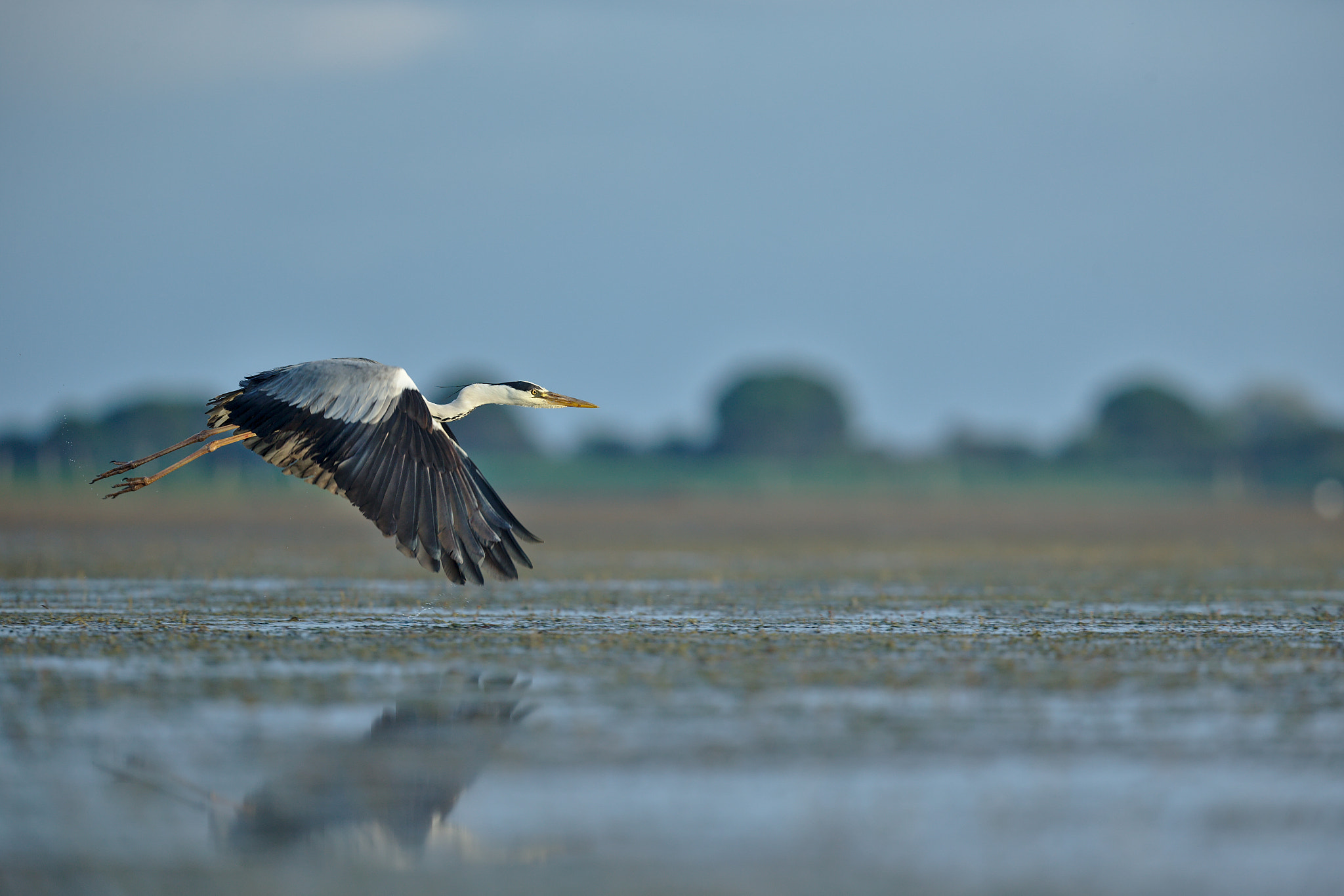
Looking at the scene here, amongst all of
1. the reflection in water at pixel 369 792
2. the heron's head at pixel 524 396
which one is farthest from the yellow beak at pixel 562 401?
the reflection in water at pixel 369 792

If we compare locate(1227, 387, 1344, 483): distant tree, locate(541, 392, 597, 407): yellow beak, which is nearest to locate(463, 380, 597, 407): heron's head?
locate(541, 392, 597, 407): yellow beak

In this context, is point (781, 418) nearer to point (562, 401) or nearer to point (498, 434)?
point (498, 434)

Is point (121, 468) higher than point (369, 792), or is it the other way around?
point (121, 468)

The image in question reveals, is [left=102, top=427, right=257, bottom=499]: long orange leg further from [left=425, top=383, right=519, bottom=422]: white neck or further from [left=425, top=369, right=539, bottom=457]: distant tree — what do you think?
[left=425, top=369, right=539, bottom=457]: distant tree

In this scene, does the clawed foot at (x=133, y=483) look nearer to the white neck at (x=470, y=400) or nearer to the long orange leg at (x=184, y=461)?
the long orange leg at (x=184, y=461)

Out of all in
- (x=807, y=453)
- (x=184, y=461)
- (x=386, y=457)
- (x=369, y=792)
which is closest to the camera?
(x=369, y=792)

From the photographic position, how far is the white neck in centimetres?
1181

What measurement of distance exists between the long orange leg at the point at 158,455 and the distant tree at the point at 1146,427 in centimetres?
4967

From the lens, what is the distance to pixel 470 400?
39.8 ft

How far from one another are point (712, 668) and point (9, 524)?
972 inches

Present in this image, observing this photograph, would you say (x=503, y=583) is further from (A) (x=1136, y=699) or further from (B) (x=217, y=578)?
(A) (x=1136, y=699)

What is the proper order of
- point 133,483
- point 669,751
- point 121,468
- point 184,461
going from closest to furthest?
point 669,751, point 184,461, point 121,468, point 133,483

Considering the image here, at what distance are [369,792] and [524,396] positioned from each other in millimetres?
7599

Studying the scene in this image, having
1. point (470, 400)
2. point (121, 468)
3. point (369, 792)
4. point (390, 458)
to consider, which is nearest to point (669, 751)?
point (369, 792)
